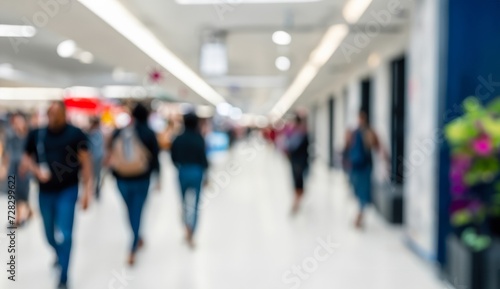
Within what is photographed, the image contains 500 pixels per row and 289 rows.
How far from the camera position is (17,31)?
9500 mm

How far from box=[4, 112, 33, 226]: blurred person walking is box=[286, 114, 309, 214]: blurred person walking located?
12.3 ft

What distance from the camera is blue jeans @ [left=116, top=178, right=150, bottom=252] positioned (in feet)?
16.4

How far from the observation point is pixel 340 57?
10.9 meters

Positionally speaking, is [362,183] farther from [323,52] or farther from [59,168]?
[323,52]

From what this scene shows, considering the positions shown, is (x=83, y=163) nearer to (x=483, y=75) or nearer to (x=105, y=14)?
(x=105, y=14)

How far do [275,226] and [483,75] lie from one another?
3.41m

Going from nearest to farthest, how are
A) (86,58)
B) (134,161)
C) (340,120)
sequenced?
(134,161) < (86,58) < (340,120)

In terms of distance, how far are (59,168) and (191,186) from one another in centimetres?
204

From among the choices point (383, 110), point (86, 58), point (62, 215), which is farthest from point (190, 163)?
point (86, 58)

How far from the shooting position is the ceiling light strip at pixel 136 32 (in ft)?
20.5

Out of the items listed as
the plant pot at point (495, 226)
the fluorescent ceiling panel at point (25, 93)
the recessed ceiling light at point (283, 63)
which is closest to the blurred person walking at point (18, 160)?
the plant pot at point (495, 226)

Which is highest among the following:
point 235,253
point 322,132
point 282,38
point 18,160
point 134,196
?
point 322,132

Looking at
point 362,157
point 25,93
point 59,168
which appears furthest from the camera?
point 25,93

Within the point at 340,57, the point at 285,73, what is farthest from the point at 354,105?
the point at 285,73
